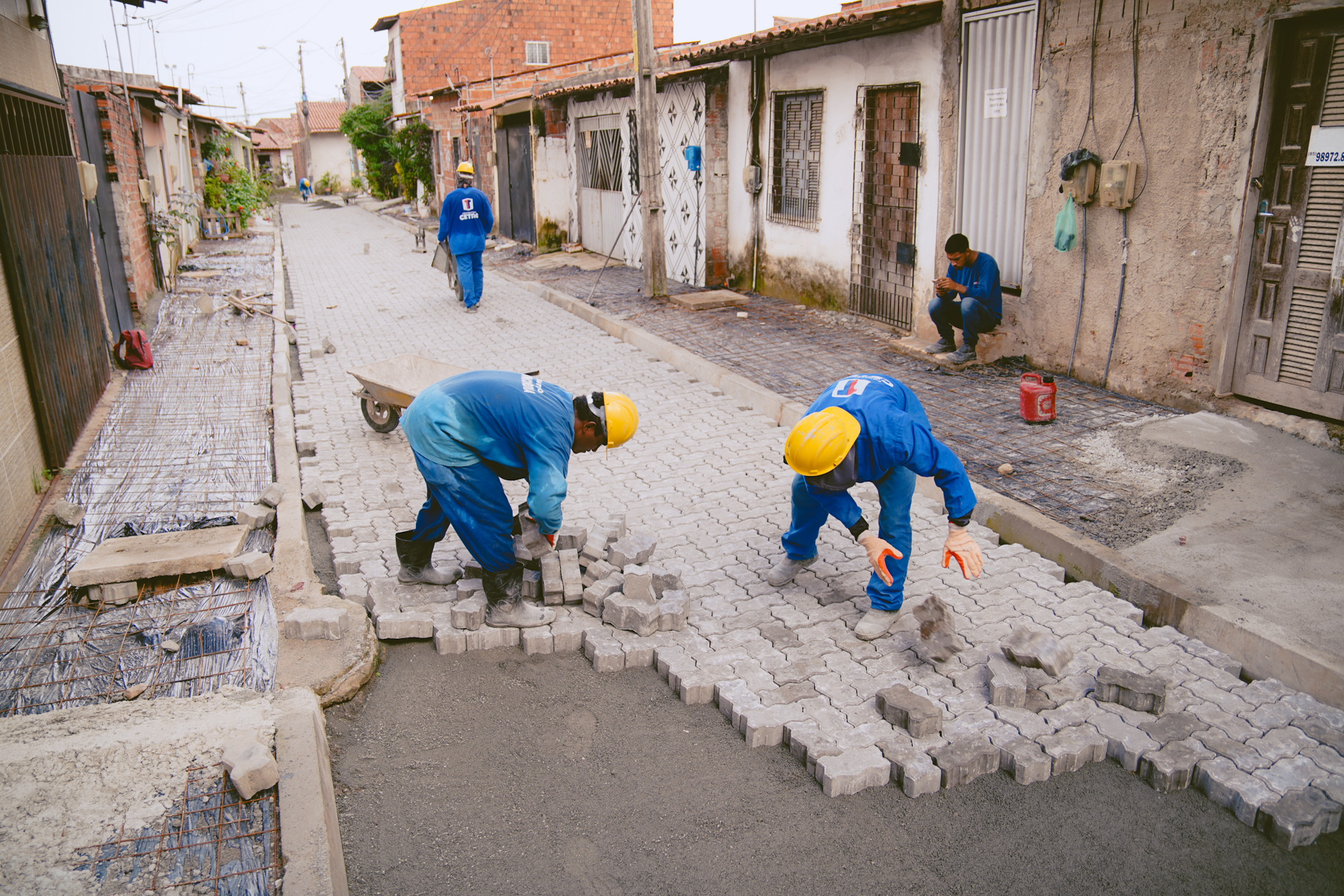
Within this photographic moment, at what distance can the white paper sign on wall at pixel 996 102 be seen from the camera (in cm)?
878

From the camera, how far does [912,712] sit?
388 centimetres

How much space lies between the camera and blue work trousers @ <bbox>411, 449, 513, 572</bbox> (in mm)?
4566

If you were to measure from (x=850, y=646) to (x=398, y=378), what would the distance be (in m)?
4.31

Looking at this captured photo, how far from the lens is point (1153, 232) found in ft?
24.0

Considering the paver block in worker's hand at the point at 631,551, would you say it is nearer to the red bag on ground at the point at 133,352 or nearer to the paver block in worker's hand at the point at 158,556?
the paver block in worker's hand at the point at 158,556

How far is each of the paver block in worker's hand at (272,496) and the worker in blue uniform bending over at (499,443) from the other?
1.83m

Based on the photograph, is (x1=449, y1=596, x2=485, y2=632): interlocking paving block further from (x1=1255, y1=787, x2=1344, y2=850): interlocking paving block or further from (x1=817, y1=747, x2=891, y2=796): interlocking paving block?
(x1=1255, y1=787, x2=1344, y2=850): interlocking paving block

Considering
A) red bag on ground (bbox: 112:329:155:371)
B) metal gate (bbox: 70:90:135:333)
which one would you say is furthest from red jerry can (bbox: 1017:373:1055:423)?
metal gate (bbox: 70:90:135:333)

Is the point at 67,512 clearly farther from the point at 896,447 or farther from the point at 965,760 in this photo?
the point at 965,760

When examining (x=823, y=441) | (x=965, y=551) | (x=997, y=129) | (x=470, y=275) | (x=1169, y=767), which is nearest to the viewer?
(x=1169, y=767)

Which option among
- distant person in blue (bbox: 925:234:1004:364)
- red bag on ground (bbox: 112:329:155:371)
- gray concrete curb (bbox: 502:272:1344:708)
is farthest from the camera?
red bag on ground (bbox: 112:329:155:371)

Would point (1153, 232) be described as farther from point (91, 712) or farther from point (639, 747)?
point (91, 712)

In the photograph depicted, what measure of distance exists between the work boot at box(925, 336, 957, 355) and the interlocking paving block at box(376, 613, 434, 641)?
6401 millimetres

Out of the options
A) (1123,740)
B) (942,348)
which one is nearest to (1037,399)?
(942,348)
